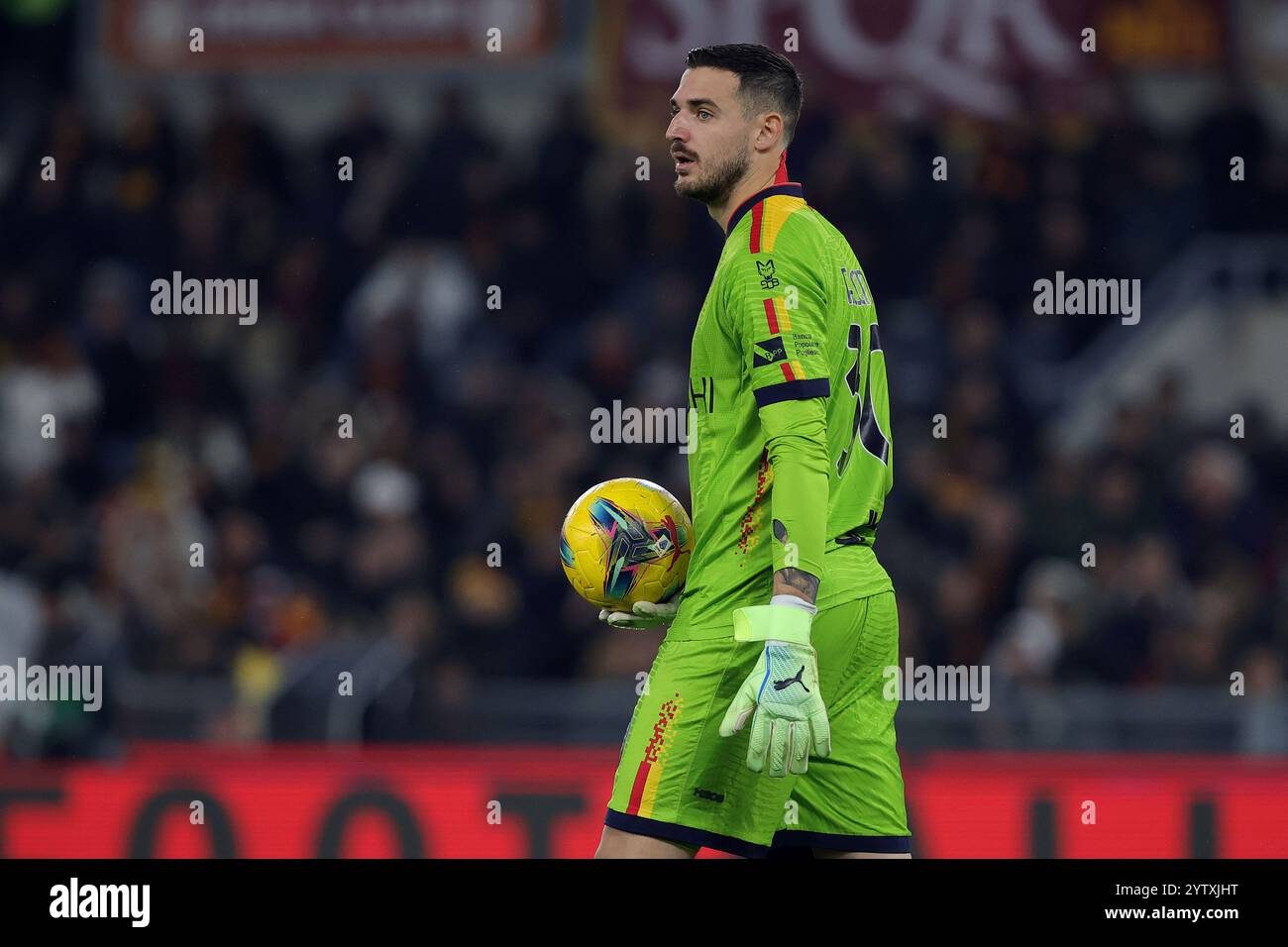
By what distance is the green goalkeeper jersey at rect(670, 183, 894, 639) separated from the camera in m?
4.35

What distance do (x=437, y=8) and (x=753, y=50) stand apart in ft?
33.1

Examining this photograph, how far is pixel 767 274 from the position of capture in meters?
4.47

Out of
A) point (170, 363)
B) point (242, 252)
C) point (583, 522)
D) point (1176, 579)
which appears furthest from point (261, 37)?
point (583, 522)

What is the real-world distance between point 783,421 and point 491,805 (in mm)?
3832

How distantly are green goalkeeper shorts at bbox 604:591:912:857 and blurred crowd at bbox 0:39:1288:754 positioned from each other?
4772 millimetres

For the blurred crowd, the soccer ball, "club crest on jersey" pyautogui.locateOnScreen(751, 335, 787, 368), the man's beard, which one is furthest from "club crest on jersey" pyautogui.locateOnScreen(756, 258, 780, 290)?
the blurred crowd

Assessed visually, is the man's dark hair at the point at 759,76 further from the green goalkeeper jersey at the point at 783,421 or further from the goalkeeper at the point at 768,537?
the green goalkeeper jersey at the point at 783,421

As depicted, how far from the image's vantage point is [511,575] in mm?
10805

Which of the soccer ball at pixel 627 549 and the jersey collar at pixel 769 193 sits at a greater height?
the jersey collar at pixel 769 193

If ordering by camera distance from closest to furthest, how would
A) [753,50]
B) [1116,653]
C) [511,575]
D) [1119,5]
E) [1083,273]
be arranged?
[753,50] → [1116,653] → [511,575] → [1083,273] → [1119,5]

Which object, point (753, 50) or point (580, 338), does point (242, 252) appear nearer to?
point (580, 338)

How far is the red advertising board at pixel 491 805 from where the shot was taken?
7543 mm

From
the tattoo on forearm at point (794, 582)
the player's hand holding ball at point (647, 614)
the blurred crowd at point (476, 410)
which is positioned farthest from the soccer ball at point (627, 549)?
the blurred crowd at point (476, 410)

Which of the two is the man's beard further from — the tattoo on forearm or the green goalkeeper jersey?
the tattoo on forearm
